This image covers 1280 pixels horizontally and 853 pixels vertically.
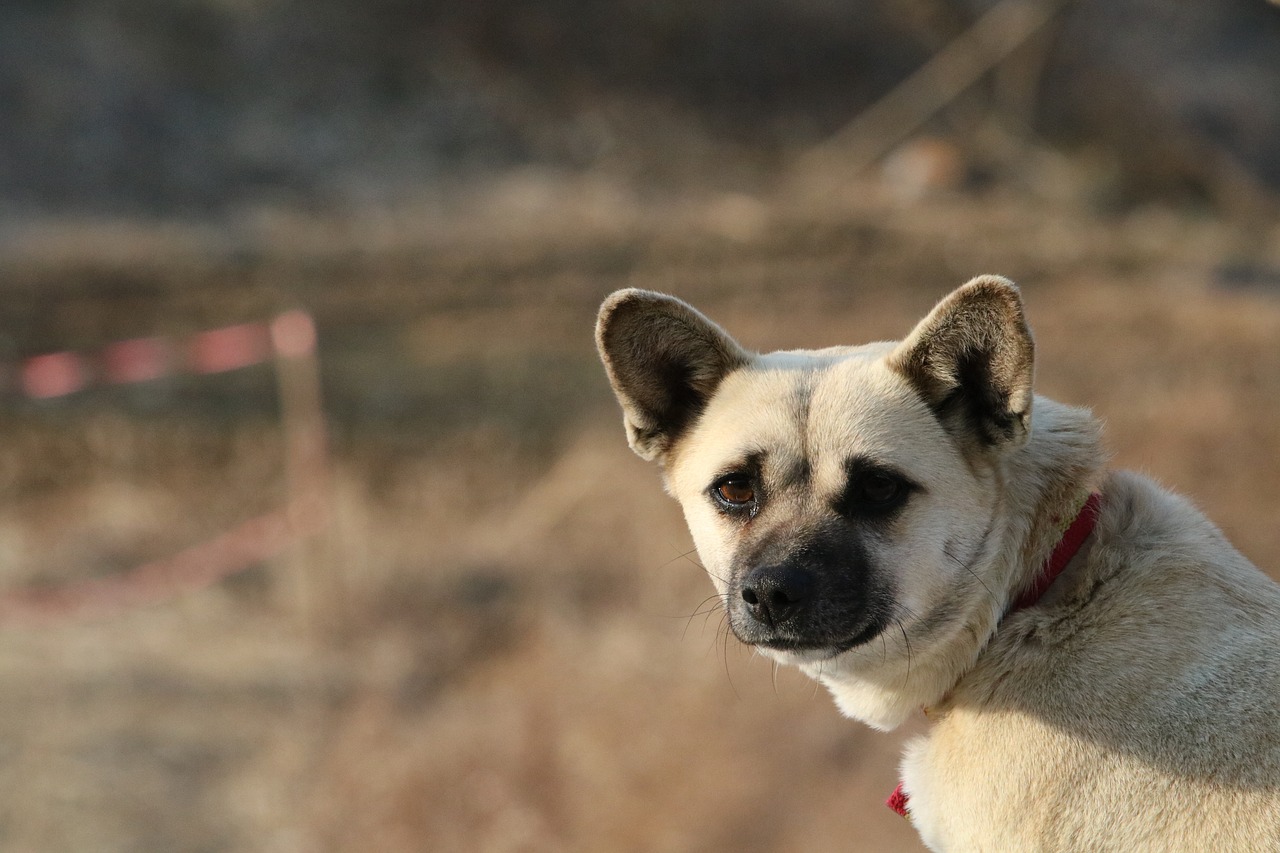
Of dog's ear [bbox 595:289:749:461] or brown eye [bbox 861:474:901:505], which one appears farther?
dog's ear [bbox 595:289:749:461]

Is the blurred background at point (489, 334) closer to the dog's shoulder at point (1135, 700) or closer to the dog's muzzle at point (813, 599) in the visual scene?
the dog's muzzle at point (813, 599)

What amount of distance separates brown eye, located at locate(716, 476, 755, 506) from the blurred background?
4607 mm

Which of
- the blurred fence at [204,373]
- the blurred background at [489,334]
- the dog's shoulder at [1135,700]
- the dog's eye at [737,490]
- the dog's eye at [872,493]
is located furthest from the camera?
the blurred fence at [204,373]

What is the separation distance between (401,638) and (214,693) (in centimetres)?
155

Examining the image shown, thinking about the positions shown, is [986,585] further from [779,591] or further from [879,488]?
[779,591]

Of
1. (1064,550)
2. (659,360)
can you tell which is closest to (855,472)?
(1064,550)

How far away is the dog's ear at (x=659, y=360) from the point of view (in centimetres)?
354

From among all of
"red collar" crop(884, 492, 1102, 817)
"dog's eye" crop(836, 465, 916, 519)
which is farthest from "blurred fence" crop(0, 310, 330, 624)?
"red collar" crop(884, 492, 1102, 817)

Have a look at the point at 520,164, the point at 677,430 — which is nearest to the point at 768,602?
the point at 677,430

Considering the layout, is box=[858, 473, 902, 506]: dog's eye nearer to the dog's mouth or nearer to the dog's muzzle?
the dog's muzzle

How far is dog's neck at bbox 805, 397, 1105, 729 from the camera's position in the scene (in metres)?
3.22

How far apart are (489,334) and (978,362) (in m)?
11.5

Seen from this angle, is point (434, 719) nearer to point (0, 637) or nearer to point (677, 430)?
point (0, 637)

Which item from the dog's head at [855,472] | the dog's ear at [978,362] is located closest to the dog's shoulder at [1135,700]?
the dog's head at [855,472]
